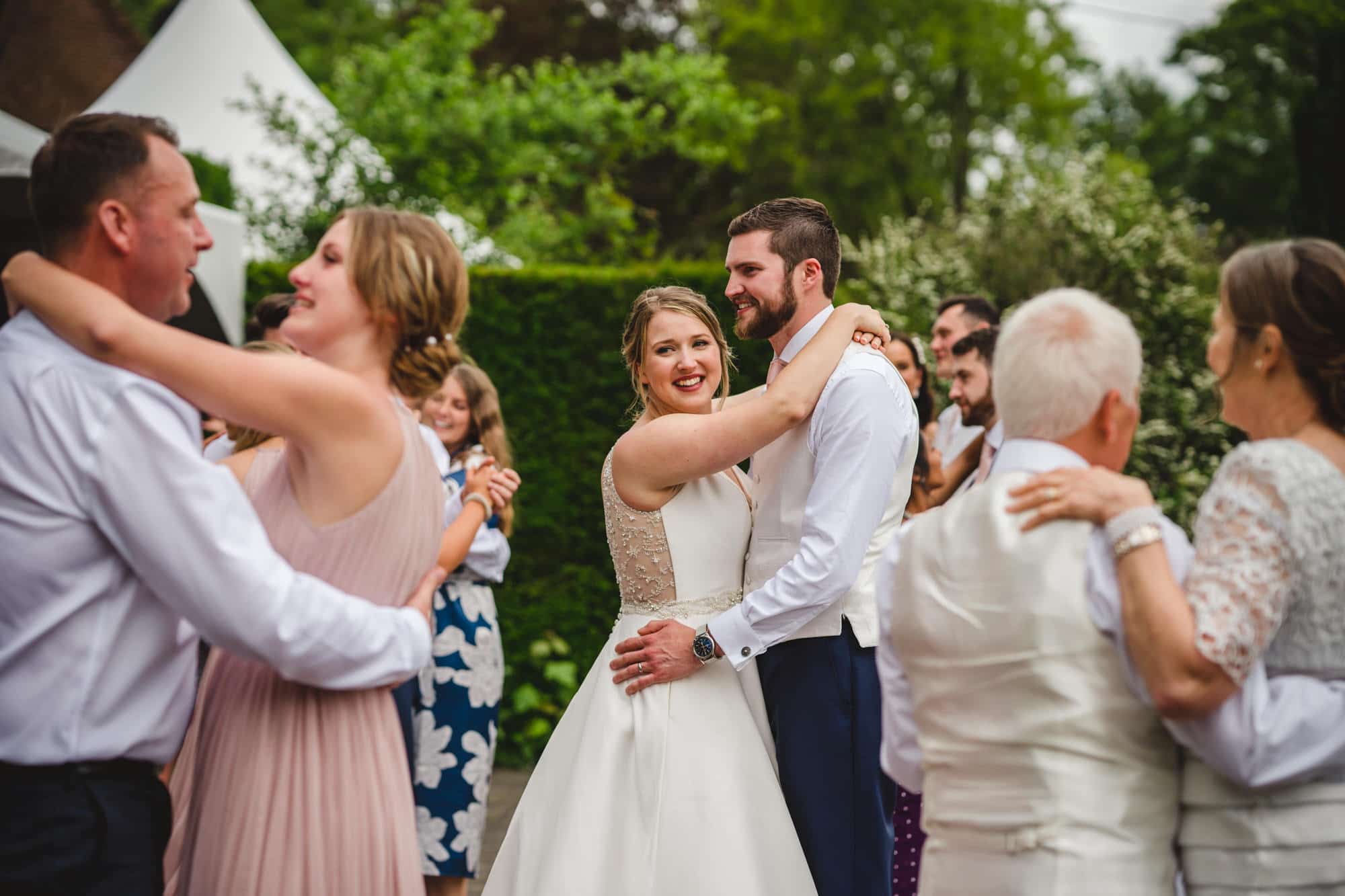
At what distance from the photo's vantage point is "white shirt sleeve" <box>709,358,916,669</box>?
3.11 m

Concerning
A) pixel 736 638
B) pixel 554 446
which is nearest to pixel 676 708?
pixel 736 638

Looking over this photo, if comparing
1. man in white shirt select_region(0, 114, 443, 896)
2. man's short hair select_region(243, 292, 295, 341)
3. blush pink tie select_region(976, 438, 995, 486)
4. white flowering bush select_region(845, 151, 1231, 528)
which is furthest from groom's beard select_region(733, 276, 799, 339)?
white flowering bush select_region(845, 151, 1231, 528)

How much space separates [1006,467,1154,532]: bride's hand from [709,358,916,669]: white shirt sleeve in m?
1.08

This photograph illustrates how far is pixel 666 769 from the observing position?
311cm

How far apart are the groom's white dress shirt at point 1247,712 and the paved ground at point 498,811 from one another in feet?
12.4

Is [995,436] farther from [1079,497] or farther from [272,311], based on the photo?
[272,311]

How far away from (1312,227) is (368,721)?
39.9 ft

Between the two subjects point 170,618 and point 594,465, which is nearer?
point 170,618

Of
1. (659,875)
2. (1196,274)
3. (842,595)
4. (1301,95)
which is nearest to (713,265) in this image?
(1196,274)

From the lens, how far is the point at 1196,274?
366 inches

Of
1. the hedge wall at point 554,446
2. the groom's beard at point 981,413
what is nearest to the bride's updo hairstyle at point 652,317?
the groom's beard at point 981,413

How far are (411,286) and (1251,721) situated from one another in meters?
1.72

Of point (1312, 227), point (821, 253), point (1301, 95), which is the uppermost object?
point (1301, 95)

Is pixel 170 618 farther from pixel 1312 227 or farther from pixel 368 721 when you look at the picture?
pixel 1312 227
